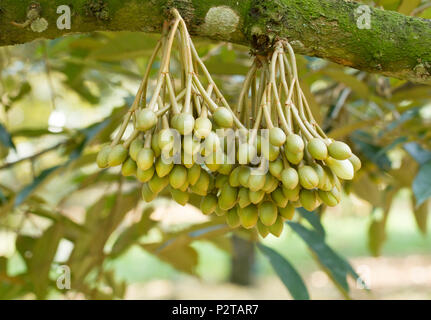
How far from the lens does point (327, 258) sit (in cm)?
138

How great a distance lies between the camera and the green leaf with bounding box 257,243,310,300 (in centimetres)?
129

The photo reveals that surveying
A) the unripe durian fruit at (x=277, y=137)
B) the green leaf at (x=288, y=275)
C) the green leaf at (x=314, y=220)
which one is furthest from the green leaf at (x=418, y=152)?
the unripe durian fruit at (x=277, y=137)

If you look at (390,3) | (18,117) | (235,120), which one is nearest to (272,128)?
(235,120)

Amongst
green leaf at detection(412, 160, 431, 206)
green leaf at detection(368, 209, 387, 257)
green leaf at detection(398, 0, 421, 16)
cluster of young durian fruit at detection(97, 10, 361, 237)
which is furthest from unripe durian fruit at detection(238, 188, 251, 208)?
green leaf at detection(368, 209, 387, 257)

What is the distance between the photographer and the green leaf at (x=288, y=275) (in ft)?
4.23

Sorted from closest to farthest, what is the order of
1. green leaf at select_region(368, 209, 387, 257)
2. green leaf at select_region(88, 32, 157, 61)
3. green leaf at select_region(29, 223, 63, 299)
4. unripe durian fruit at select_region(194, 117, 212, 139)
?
unripe durian fruit at select_region(194, 117, 212, 139) → green leaf at select_region(88, 32, 157, 61) → green leaf at select_region(29, 223, 63, 299) → green leaf at select_region(368, 209, 387, 257)

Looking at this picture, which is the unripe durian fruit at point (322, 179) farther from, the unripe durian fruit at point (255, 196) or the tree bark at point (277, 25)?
the tree bark at point (277, 25)

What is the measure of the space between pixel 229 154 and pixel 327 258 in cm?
74

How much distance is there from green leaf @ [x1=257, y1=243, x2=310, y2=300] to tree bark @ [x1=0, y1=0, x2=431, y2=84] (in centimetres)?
65

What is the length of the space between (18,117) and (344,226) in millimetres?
6879

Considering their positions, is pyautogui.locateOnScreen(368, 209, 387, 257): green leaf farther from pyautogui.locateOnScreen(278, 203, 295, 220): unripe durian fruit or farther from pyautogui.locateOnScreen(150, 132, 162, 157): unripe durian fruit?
pyautogui.locateOnScreen(150, 132, 162, 157): unripe durian fruit

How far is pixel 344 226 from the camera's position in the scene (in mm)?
9383
